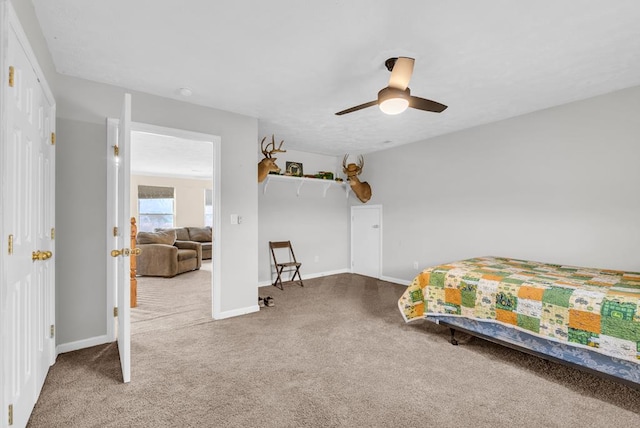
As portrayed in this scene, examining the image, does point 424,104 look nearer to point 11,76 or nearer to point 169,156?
point 11,76

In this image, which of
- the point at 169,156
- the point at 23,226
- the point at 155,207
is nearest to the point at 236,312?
the point at 23,226

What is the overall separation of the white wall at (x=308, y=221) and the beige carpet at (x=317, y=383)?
212 cm

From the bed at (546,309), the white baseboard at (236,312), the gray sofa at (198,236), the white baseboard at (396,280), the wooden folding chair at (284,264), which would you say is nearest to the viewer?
the bed at (546,309)

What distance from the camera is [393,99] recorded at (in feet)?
7.62

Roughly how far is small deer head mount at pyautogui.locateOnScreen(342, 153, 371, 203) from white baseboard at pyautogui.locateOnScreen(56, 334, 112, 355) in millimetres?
4116

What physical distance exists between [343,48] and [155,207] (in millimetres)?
8083

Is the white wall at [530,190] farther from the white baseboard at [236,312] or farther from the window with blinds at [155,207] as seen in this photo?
the window with blinds at [155,207]

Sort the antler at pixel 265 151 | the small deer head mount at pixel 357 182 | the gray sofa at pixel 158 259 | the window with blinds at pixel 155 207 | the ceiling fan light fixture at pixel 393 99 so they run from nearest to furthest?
the ceiling fan light fixture at pixel 393 99, the antler at pixel 265 151, the small deer head mount at pixel 357 182, the gray sofa at pixel 158 259, the window with blinds at pixel 155 207

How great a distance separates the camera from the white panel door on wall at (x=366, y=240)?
218 inches

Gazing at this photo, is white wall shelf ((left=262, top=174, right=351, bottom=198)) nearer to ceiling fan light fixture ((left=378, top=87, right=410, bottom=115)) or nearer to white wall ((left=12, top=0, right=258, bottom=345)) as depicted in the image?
white wall ((left=12, top=0, right=258, bottom=345))

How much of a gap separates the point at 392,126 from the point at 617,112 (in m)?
2.26

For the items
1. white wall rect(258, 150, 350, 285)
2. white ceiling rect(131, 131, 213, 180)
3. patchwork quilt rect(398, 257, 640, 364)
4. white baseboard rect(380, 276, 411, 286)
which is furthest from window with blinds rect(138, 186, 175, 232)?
patchwork quilt rect(398, 257, 640, 364)

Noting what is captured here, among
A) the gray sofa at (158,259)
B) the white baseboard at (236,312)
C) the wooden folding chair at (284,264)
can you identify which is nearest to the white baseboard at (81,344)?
the white baseboard at (236,312)

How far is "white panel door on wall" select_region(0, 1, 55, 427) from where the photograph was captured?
4.27 feet
